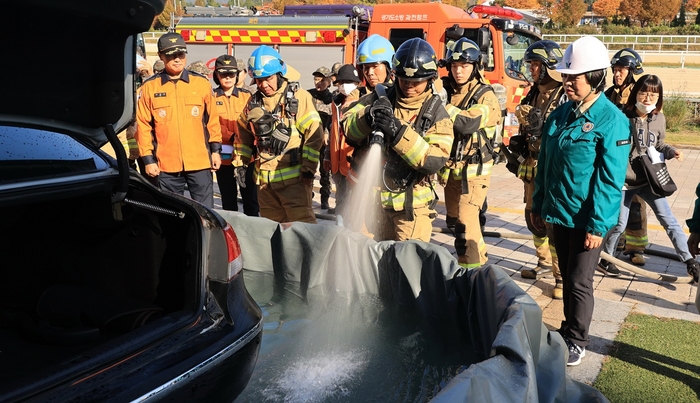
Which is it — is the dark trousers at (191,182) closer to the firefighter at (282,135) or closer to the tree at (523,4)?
the firefighter at (282,135)

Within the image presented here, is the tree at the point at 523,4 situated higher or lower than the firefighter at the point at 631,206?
higher

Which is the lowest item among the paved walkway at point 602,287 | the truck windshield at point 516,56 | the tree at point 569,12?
the paved walkway at point 602,287

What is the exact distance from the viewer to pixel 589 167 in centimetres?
369

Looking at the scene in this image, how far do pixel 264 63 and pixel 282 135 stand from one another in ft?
1.99

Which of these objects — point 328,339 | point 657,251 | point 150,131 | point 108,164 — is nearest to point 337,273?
point 328,339

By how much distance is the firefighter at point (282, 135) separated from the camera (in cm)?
545

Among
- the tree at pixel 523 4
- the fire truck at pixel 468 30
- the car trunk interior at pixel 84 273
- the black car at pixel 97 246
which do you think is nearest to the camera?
the black car at pixel 97 246

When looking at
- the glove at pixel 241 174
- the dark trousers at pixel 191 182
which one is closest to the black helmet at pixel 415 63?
the glove at pixel 241 174

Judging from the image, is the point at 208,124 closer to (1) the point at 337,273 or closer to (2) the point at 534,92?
(1) the point at 337,273

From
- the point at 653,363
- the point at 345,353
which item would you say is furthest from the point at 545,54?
the point at 345,353

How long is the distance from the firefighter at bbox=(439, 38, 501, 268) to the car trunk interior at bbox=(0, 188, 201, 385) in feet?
8.94

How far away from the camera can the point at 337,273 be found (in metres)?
4.46

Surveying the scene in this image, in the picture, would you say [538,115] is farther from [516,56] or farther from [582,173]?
[516,56]

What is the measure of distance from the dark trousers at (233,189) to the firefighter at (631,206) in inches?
138
